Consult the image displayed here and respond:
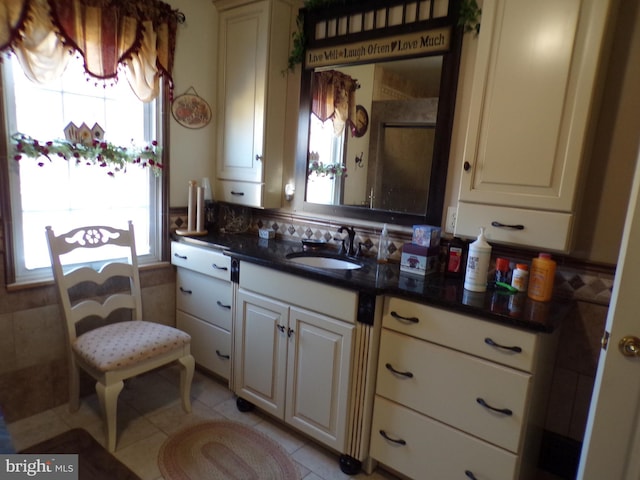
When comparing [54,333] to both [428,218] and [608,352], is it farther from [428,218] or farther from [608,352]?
[608,352]

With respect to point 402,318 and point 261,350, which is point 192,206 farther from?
point 402,318

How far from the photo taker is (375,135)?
85.4 inches

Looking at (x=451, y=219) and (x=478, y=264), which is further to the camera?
(x=451, y=219)

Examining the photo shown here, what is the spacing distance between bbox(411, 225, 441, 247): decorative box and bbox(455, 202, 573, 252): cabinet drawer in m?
0.15

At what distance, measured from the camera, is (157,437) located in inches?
77.4

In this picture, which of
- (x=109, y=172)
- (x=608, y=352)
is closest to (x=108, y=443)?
(x=109, y=172)

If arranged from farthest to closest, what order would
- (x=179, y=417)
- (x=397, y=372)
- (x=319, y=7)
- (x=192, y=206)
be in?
(x=192, y=206) < (x=319, y=7) < (x=179, y=417) < (x=397, y=372)

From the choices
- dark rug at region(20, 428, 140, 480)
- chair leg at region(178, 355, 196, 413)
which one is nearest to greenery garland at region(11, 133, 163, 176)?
chair leg at region(178, 355, 196, 413)

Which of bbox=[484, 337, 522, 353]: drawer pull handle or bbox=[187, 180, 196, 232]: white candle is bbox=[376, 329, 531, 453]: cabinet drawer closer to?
bbox=[484, 337, 522, 353]: drawer pull handle

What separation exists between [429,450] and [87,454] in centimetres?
151

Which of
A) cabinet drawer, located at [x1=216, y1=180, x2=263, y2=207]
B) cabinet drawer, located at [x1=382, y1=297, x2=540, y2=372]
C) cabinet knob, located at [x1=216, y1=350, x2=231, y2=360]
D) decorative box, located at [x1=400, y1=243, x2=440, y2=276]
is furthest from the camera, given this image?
cabinet drawer, located at [x1=216, y1=180, x2=263, y2=207]

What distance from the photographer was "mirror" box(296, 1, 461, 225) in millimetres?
1954

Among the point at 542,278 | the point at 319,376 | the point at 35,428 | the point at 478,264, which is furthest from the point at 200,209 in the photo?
the point at 542,278

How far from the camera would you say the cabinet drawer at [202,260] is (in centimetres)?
221
